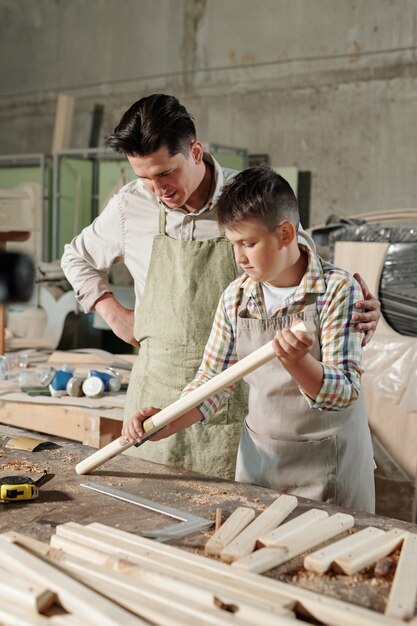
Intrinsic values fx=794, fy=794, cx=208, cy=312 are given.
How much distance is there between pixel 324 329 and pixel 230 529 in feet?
2.03

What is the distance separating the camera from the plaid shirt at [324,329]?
76.0 inches

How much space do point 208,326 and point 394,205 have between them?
12.8 feet

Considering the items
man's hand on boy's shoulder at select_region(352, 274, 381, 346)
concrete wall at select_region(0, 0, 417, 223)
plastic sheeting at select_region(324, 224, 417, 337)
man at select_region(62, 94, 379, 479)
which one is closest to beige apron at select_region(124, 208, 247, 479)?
man at select_region(62, 94, 379, 479)

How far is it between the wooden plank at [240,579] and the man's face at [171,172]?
3.63 feet

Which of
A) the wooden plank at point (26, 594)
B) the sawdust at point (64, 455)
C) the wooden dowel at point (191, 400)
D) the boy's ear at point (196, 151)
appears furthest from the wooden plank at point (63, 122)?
the wooden plank at point (26, 594)

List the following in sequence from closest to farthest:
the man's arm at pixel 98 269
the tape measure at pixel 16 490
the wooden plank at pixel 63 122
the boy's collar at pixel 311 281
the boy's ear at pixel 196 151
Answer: the tape measure at pixel 16 490 → the boy's collar at pixel 311 281 → the boy's ear at pixel 196 151 → the man's arm at pixel 98 269 → the wooden plank at pixel 63 122

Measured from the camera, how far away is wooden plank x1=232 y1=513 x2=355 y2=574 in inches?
58.5

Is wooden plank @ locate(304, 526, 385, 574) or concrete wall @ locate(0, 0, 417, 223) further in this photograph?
concrete wall @ locate(0, 0, 417, 223)

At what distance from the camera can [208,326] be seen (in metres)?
2.63

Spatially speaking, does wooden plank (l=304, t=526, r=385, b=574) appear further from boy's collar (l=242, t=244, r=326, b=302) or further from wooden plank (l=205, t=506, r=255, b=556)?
boy's collar (l=242, t=244, r=326, b=302)

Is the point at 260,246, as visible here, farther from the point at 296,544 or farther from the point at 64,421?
the point at 64,421

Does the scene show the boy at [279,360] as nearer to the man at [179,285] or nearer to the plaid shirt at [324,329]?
the plaid shirt at [324,329]

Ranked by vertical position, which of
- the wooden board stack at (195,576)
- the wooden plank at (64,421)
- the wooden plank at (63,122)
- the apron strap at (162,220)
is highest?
the wooden plank at (63,122)

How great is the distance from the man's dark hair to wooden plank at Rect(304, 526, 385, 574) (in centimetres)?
123
